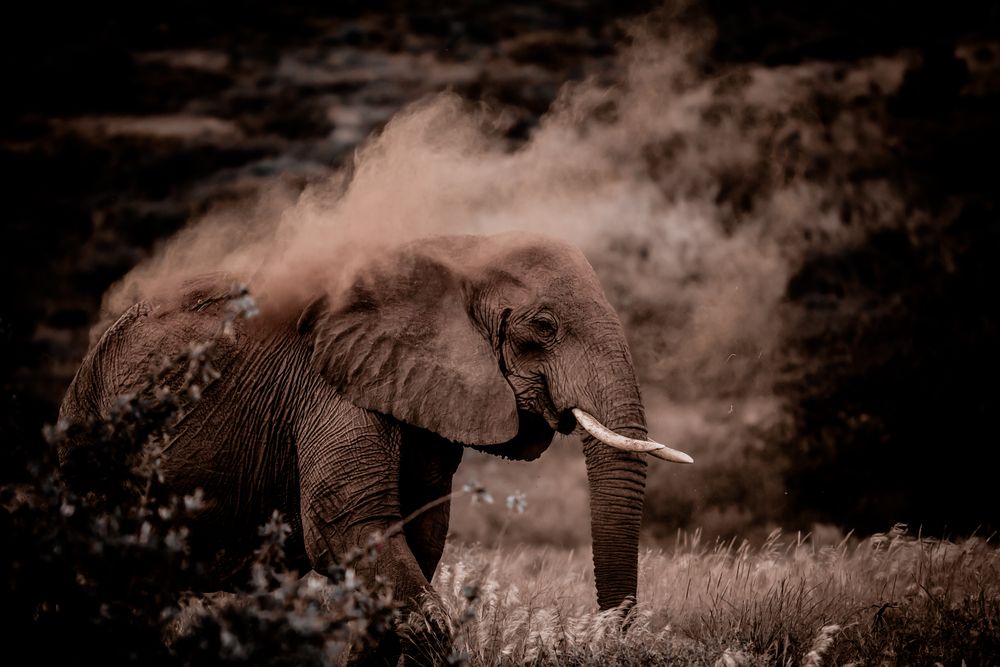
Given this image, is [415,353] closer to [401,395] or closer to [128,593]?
[401,395]

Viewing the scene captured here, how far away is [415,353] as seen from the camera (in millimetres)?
5820

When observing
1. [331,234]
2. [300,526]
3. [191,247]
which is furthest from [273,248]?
[300,526]

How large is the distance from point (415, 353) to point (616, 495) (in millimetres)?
1384

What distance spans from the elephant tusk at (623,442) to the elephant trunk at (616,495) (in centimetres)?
6

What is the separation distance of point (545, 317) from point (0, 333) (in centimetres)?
290

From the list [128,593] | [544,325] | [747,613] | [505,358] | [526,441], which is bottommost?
[747,613]

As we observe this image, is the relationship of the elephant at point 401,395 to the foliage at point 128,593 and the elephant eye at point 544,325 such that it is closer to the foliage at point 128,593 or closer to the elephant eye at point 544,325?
the elephant eye at point 544,325

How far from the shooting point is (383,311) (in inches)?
233

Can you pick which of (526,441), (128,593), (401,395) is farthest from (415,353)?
(128,593)

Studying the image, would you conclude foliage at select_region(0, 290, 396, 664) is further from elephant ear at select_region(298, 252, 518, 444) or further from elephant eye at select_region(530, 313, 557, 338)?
elephant eye at select_region(530, 313, 557, 338)

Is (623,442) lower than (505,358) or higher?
lower

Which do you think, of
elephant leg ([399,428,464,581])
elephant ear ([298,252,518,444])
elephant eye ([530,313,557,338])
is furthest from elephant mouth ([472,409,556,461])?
elephant eye ([530,313,557,338])

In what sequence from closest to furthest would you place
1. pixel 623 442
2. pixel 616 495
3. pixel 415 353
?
pixel 623 442 < pixel 616 495 < pixel 415 353

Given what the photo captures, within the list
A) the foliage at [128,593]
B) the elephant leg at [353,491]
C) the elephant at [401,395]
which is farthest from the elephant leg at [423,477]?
the foliage at [128,593]
